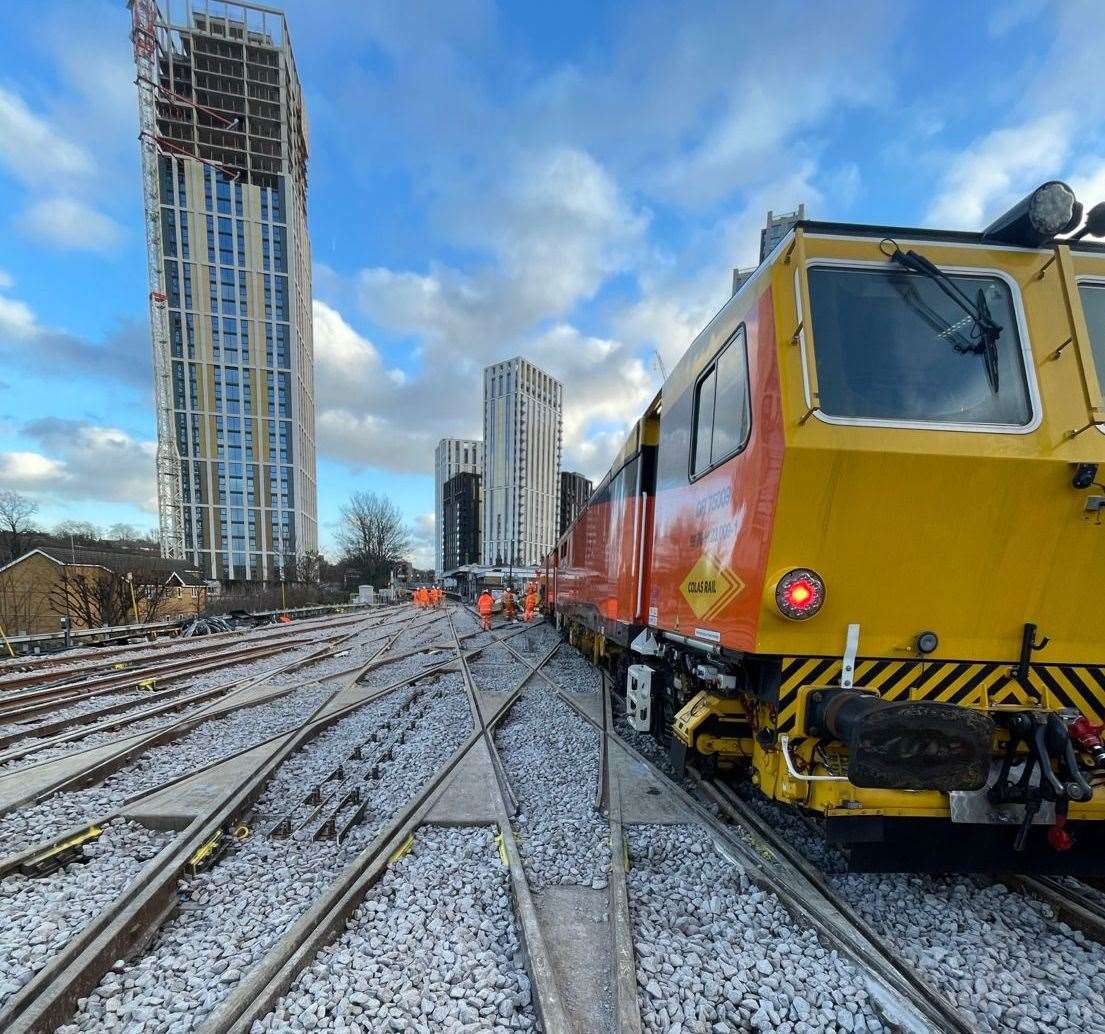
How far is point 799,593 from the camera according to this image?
287cm

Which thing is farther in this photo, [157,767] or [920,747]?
[157,767]

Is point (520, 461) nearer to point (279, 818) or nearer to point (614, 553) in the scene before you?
point (614, 553)

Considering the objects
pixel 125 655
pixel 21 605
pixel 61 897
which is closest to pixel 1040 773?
pixel 61 897

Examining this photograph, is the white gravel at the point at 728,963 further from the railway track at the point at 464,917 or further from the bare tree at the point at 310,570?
the bare tree at the point at 310,570

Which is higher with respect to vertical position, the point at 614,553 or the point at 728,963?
the point at 614,553

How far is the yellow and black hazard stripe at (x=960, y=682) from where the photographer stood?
2.96 meters

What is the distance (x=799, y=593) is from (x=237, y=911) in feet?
12.4

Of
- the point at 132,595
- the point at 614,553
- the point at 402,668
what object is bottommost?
the point at 402,668

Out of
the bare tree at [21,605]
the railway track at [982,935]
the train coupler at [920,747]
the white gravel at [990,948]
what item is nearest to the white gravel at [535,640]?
the railway track at [982,935]

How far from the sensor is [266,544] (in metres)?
83.7

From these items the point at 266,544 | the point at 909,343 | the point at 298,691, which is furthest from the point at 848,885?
the point at 266,544

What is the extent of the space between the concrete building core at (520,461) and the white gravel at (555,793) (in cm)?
6182

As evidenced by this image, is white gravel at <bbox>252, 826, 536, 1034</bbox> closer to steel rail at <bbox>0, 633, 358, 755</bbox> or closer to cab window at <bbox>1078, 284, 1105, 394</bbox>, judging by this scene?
cab window at <bbox>1078, 284, 1105, 394</bbox>

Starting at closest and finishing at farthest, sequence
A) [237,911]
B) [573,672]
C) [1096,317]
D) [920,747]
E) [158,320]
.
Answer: [920,747] → [1096,317] → [237,911] → [573,672] → [158,320]
